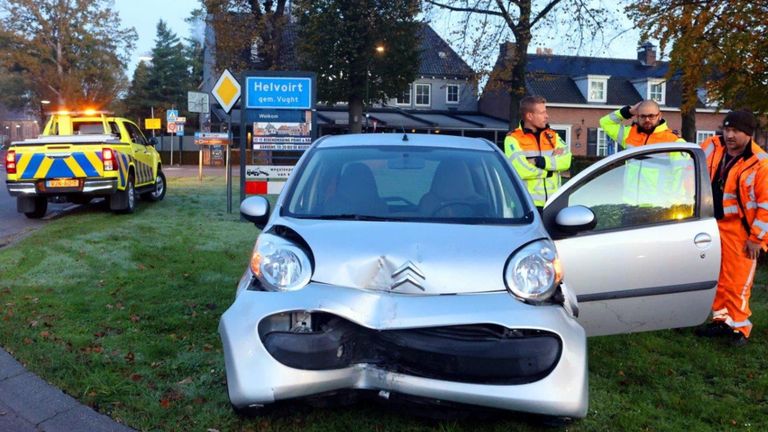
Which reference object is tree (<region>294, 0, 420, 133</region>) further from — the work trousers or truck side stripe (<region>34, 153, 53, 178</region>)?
the work trousers

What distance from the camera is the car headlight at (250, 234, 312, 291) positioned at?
134 inches

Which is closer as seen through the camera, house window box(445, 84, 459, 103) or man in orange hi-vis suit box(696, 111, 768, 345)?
man in orange hi-vis suit box(696, 111, 768, 345)

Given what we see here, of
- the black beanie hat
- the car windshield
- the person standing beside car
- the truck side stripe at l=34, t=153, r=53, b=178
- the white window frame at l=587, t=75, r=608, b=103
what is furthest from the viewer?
the white window frame at l=587, t=75, r=608, b=103

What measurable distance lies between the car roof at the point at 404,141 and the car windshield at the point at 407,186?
0.23 feet

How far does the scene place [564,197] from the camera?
4.95m

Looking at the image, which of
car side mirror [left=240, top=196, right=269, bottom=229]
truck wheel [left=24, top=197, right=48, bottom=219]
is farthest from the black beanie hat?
truck wheel [left=24, top=197, right=48, bottom=219]

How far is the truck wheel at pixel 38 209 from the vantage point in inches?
516

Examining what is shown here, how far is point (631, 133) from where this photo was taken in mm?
6375

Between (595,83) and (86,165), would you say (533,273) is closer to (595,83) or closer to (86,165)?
(86,165)

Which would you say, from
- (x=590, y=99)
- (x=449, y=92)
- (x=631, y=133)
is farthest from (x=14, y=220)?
(x=449, y=92)

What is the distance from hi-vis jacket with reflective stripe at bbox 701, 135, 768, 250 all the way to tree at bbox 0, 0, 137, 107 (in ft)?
184

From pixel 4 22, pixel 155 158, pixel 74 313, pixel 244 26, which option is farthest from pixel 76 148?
pixel 4 22

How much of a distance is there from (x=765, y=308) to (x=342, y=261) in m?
4.83

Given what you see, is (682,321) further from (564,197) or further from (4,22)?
(4,22)
